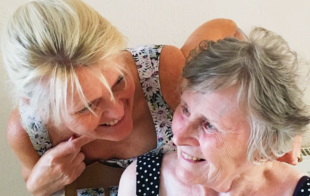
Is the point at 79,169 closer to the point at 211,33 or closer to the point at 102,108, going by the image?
the point at 102,108

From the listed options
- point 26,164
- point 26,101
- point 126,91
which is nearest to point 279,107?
point 126,91

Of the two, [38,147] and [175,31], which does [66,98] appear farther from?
[175,31]

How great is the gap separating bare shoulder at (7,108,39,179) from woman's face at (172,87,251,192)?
0.58 metres

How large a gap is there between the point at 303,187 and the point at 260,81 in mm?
429

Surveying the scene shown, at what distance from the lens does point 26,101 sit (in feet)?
3.03

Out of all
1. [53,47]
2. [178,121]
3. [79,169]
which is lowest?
[79,169]

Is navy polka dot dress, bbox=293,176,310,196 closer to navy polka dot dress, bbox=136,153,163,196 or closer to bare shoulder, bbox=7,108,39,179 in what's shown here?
navy polka dot dress, bbox=136,153,163,196

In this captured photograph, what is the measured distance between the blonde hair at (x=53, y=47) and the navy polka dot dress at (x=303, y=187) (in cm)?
68

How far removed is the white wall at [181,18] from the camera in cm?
141

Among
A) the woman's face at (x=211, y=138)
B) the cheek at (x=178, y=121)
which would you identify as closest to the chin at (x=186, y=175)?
the woman's face at (x=211, y=138)

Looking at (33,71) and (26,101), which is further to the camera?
(26,101)

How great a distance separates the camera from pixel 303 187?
0.94 metres

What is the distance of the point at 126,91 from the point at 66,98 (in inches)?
8.8

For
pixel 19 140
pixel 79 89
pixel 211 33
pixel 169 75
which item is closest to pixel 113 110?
pixel 79 89
